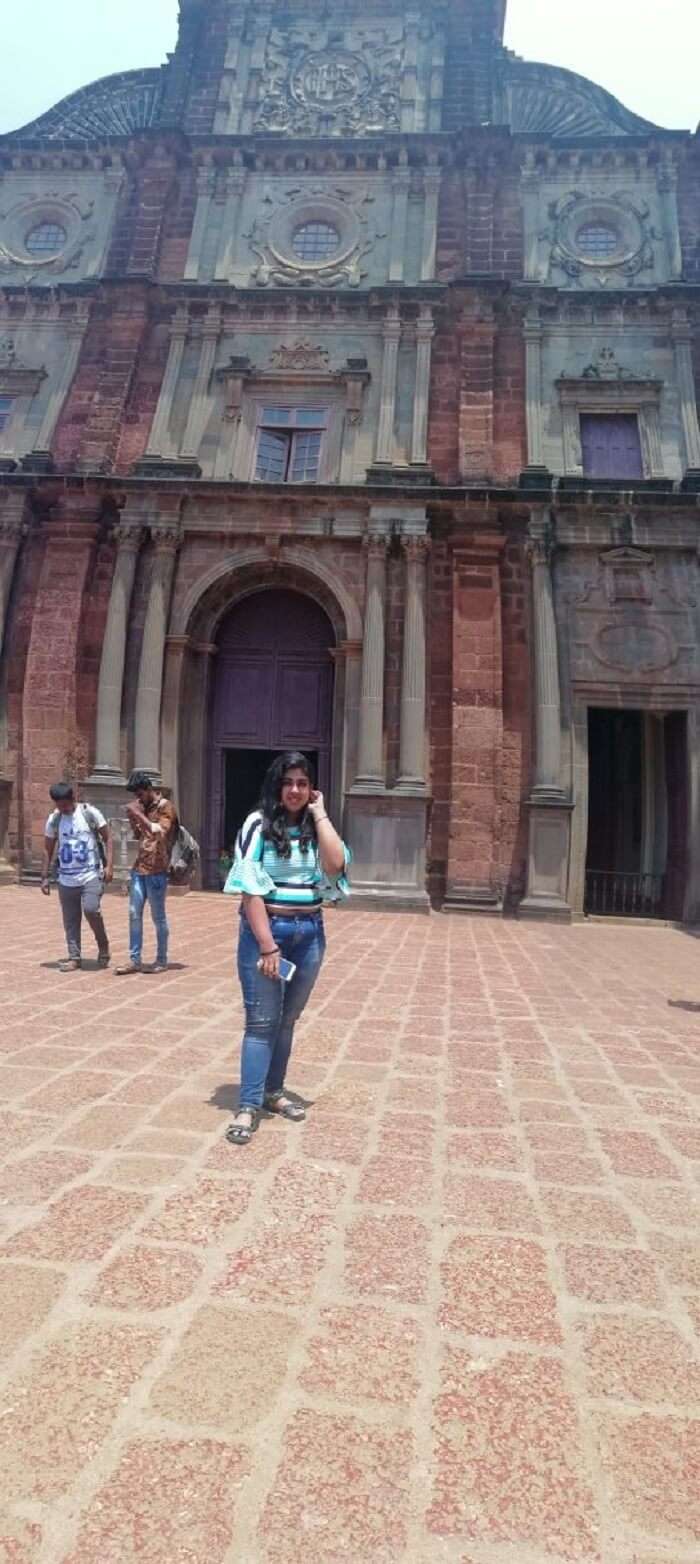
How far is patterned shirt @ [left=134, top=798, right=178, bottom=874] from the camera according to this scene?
6824 millimetres

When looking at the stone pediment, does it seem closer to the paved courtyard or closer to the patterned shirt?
the patterned shirt

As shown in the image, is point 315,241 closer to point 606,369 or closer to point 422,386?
point 422,386

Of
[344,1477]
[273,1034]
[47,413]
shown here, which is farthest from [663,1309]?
[47,413]

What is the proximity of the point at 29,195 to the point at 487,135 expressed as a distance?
31.9ft

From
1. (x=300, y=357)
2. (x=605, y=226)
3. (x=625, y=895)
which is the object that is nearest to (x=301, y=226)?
(x=300, y=357)

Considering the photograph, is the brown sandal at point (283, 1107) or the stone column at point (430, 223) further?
the stone column at point (430, 223)

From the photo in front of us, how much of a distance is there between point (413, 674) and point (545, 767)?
8.67 feet

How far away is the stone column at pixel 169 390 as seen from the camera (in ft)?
47.7

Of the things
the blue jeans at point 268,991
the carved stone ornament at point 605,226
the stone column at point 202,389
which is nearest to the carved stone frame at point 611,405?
Result: the carved stone ornament at point 605,226

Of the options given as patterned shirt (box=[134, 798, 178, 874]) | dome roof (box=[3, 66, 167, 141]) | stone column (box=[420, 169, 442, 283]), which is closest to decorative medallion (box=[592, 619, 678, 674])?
stone column (box=[420, 169, 442, 283])

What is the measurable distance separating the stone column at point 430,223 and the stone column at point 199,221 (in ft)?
14.6

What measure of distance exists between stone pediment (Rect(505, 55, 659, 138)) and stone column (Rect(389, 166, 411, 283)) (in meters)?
2.62

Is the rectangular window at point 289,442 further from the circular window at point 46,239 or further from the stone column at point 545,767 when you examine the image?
the circular window at point 46,239

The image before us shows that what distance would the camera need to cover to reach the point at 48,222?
56.3 feet
